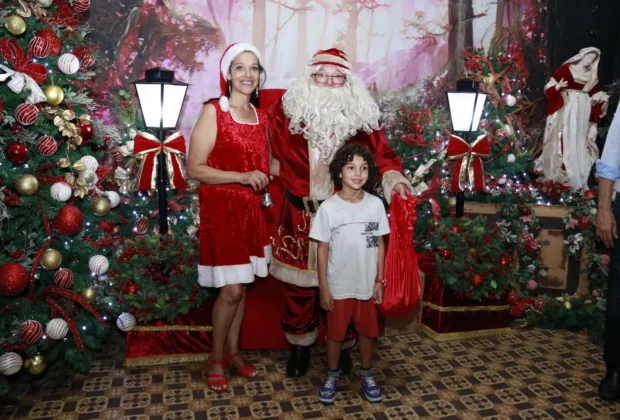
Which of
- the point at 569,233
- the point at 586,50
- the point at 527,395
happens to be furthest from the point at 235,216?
the point at 586,50

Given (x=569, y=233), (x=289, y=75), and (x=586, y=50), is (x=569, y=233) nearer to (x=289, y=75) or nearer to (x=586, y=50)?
(x=586, y=50)

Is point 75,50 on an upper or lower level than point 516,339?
upper

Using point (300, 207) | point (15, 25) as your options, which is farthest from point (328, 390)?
point (15, 25)

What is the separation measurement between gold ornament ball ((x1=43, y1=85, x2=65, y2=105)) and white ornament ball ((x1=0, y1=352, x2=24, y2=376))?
147 centimetres

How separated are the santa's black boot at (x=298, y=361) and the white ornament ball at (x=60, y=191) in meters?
1.71

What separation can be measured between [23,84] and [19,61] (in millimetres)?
155

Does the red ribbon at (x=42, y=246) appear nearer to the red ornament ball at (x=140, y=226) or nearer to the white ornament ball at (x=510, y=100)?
the red ornament ball at (x=140, y=226)

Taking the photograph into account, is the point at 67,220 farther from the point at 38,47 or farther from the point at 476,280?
the point at 476,280

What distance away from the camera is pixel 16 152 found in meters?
2.92

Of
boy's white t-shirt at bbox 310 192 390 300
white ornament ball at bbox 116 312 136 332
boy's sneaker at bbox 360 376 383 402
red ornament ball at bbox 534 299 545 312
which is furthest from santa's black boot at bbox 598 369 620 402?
white ornament ball at bbox 116 312 136 332

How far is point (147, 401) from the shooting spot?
319 cm

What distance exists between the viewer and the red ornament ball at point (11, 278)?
2.87 m

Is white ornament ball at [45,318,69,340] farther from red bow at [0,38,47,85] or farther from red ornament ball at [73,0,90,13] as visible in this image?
red ornament ball at [73,0,90,13]

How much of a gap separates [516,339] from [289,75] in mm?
3318
